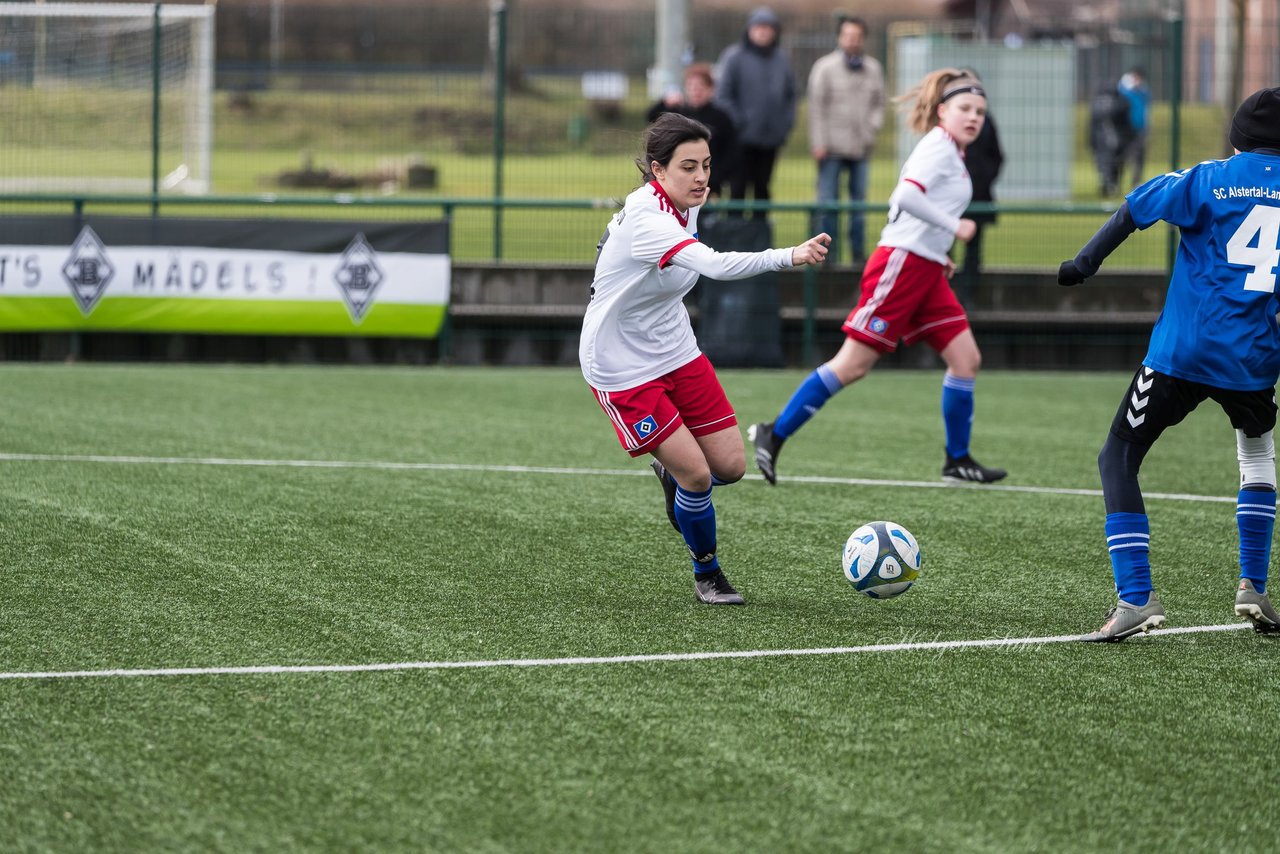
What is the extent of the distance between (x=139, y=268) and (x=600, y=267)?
9229 mm

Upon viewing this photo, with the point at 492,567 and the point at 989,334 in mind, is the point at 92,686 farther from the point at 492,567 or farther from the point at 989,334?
the point at 989,334

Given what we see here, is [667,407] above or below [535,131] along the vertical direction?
below

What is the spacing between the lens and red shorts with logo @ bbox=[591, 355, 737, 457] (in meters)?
5.75

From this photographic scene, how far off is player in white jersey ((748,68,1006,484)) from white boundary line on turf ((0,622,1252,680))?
305cm

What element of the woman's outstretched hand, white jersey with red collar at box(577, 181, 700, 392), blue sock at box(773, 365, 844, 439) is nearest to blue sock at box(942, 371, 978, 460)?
blue sock at box(773, 365, 844, 439)

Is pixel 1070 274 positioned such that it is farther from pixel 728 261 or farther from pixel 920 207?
pixel 920 207

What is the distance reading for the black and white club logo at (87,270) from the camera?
45.9 feet

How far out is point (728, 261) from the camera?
5355 millimetres

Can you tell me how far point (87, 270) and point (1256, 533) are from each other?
10.9 meters

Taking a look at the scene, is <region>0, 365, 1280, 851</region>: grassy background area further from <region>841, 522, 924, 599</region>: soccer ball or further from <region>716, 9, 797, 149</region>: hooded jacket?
<region>716, 9, 797, 149</region>: hooded jacket

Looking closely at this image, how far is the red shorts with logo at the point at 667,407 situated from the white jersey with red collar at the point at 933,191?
2.76 meters

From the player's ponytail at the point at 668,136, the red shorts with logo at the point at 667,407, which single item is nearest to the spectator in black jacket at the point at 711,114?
the red shorts with logo at the point at 667,407

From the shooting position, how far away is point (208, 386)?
12578 mm

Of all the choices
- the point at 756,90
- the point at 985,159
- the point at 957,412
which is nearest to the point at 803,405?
the point at 957,412
